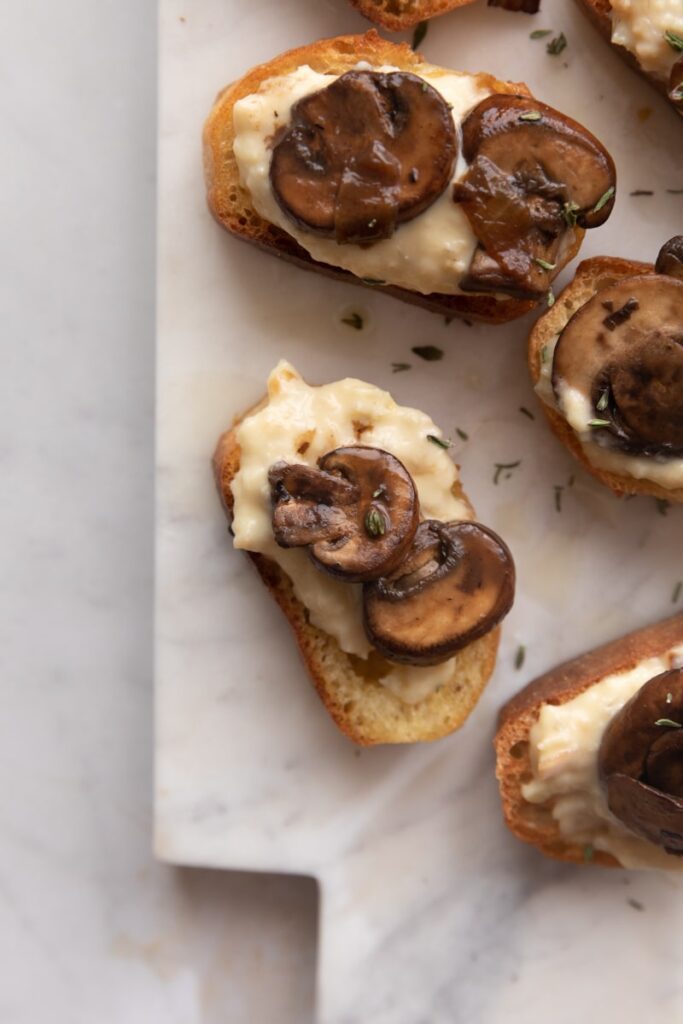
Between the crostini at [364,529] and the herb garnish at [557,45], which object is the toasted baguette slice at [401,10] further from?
the crostini at [364,529]

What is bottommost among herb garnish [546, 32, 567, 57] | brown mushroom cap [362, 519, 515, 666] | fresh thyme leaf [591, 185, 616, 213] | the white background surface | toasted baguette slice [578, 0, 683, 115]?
the white background surface

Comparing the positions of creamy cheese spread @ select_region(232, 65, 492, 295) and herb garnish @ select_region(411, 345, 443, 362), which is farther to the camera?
herb garnish @ select_region(411, 345, 443, 362)

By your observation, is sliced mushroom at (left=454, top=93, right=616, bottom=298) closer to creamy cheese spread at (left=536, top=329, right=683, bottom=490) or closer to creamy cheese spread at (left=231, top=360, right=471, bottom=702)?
creamy cheese spread at (left=536, top=329, right=683, bottom=490)

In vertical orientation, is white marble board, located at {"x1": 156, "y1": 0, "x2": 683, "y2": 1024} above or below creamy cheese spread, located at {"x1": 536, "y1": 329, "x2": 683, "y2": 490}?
below

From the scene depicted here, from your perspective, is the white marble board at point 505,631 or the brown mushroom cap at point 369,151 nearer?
the brown mushroom cap at point 369,151

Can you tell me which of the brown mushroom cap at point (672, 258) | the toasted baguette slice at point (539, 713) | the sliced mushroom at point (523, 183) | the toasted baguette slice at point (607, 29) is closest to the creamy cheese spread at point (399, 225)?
the sliced mushroom at point (523, 183)

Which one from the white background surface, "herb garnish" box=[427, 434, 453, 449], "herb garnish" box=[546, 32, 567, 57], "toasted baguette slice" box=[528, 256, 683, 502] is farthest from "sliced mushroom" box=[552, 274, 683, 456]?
the white background surface

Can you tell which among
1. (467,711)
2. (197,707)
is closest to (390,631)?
(467,711)

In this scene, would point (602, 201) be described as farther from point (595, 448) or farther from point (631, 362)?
point (595, 448)
